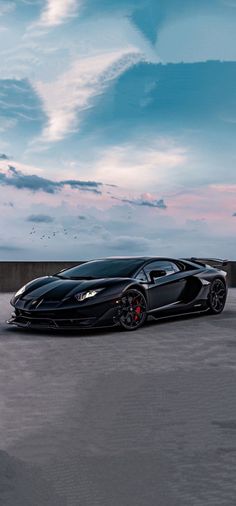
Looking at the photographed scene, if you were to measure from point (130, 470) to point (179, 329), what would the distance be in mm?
6484

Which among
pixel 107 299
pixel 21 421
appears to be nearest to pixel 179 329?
pixel 107 299

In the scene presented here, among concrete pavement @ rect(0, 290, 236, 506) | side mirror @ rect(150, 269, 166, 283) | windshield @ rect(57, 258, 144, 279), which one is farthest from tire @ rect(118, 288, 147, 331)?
concrete pavement @ rect(0, 290, 236, 506)

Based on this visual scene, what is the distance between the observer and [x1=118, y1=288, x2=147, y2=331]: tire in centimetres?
998

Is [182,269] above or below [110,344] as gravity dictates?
above

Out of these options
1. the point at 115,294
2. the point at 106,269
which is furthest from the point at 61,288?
the point at 106,269

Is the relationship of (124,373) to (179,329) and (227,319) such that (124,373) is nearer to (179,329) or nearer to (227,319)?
(179,329)

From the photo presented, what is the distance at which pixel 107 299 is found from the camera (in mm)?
9719

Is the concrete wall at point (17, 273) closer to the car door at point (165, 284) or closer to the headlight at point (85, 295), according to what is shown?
the car door at point (165, 284)

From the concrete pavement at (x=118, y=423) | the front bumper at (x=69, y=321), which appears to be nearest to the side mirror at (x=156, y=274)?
the front bumper at (x=69, y=321)

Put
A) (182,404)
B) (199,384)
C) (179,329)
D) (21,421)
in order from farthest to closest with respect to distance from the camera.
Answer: (179,329) → (199,384) → (182,404) → (21,421)

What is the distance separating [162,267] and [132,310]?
118cm

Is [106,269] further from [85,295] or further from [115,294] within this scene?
[85,295]

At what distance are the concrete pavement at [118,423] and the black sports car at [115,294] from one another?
29.6 inches

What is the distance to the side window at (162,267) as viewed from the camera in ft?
35.2
